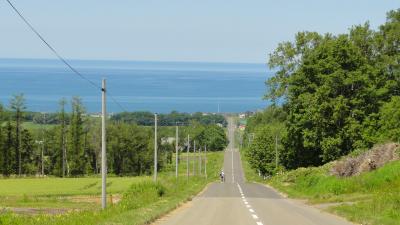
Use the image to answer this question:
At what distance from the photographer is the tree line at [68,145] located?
11231 cm

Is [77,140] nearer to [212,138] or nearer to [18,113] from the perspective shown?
[18,113]

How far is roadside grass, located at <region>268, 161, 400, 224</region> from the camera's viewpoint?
66.0ft

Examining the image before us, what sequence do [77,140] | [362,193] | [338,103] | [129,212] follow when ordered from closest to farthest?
1. [129,212]
2. [362,193]
3. [338,103]
4. [77,140]

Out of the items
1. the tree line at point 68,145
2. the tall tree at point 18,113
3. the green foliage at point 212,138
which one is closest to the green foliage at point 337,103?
the tree line at point 68,145

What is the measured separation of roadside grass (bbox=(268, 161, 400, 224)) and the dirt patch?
850 millimetres

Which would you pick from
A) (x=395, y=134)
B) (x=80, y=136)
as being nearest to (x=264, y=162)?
(x=80, y=136)

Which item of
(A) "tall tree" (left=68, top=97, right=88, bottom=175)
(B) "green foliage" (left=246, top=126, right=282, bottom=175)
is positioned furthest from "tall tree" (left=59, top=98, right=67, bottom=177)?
(B) "green foliage" (left=246, top=126, right=282, bottom=175)

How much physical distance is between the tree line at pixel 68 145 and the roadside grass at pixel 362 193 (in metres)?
67.1

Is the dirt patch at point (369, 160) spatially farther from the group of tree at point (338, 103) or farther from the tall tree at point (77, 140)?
the tall tree at point (77, 140)

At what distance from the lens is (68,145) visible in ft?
394

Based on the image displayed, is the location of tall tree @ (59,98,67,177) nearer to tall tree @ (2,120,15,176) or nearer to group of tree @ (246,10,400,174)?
tall tree @ (2,120,15,176)

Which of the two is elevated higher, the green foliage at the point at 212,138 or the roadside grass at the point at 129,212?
the green foliage at the point at 212,138

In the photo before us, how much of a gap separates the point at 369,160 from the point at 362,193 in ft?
15.4

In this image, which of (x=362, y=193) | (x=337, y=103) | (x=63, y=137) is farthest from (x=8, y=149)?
(x=362, y=193)
